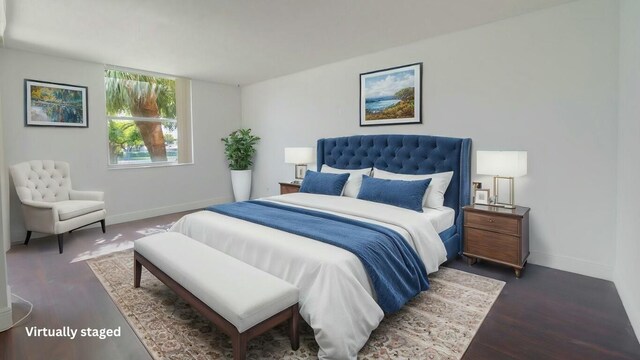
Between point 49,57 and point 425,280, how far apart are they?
17.7 feet

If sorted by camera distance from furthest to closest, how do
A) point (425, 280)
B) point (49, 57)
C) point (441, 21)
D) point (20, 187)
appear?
→ 1. point (49, 57)
2. point (20, 187)
3. point (441, 21)
4. point (425, 280)

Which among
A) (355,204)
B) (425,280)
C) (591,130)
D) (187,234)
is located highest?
(591,130)

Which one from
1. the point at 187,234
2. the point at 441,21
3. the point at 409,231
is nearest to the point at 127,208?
the point at 187,234

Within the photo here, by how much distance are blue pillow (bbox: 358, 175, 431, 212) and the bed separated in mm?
120

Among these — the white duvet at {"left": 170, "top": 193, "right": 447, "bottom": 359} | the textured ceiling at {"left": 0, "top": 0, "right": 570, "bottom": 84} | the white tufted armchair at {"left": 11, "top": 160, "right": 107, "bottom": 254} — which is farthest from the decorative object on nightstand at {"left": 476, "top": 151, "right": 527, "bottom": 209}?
the white tufted armchair at {"left": 11, "top": 160, "right": 107, "bottom": 254}

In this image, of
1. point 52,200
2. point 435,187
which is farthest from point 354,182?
point 52,200

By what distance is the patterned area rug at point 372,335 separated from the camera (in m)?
1.90

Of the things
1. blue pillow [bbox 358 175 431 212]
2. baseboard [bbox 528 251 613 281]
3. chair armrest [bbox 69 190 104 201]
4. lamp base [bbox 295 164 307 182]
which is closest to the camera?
baseboard [bbox 528 251 613 281]

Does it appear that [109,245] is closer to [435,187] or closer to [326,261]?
[326,261]

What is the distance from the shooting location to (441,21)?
3279 millimetres

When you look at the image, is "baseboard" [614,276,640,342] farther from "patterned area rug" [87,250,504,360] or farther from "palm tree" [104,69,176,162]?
"palm tree" [104,69,176,162]

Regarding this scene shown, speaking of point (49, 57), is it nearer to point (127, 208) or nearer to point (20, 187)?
point (20, 187)

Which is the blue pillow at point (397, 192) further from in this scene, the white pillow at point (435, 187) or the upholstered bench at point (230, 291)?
the upholstered bench at point (230, 291)

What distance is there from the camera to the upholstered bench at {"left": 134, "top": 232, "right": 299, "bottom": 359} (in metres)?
1.66
